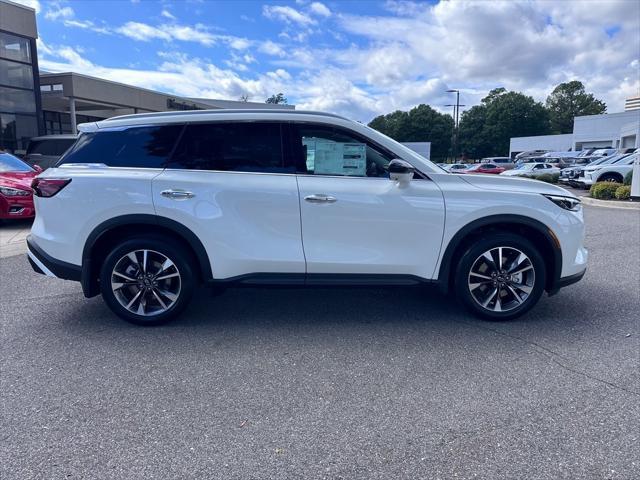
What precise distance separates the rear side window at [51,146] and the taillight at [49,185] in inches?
427

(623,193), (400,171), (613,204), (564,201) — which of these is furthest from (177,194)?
(623,193)

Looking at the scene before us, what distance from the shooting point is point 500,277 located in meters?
4.08

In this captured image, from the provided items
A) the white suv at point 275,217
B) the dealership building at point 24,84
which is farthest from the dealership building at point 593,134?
the white suv at point 275,217

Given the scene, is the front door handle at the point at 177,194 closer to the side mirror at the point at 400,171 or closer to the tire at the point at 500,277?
the side mirror at the point at 400,171

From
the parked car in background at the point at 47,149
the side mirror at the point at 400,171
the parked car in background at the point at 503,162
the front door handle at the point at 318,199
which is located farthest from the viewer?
the parked car in background at the point at 503,162

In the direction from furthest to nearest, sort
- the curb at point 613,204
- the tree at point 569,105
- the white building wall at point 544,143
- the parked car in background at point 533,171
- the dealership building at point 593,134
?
the tree at point 569,105 → the white building wall at point 544,143 → the dealership building at point 593,134 → the parked car in background at point 533,171 → the curb at point 613,204

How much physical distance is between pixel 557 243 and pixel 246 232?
2742 millimetres

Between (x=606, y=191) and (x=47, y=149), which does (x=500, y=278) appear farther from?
(x=47, y=149)

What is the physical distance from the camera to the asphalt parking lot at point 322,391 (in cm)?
235

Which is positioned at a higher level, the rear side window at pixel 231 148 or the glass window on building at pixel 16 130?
the glass window on building at pixel 16 130

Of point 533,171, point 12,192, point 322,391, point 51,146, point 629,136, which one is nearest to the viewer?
point 322,391

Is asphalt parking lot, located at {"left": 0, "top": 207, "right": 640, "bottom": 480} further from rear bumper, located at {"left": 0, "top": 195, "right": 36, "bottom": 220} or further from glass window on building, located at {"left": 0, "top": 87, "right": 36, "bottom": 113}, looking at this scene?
glass window on building, located at {"left": 0, "top": 87, "right": 36, "bottom": 113}

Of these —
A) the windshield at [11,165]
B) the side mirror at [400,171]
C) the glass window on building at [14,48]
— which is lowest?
the side mirror at [400,171]

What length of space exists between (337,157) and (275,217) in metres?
0.77
